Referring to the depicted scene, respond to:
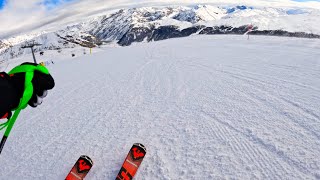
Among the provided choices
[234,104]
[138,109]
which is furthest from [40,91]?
[234,104]

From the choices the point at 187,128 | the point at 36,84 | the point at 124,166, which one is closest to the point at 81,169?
the point at 124,166

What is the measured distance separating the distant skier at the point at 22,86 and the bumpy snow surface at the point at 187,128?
1.59 meters

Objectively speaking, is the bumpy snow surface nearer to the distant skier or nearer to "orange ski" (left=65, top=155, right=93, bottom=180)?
"orange ski" (left=65, top=155, right=93, bottom=180)

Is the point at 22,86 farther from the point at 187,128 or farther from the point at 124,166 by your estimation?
the point at 187,128

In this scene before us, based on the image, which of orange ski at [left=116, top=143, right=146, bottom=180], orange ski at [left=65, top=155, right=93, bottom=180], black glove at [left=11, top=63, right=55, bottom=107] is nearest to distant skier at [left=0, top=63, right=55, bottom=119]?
black glove at [left=11, top=63, right=55, bottom=107]

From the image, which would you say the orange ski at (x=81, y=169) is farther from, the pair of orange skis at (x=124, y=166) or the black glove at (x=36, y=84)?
the black glove at (x=36, y=84)

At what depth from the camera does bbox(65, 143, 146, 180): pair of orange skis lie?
12.8 ft

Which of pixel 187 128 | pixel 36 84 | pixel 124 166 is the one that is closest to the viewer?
pixel 36 84

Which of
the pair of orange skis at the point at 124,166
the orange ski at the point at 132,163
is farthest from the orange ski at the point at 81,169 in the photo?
the orange ski at the point at 132,163

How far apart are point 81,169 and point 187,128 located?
208cm

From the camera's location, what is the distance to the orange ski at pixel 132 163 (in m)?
3.87

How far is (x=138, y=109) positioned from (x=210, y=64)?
224 inches

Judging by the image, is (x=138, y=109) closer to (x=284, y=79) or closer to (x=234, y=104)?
(x=234, y=104)

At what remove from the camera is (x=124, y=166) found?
157 inches
